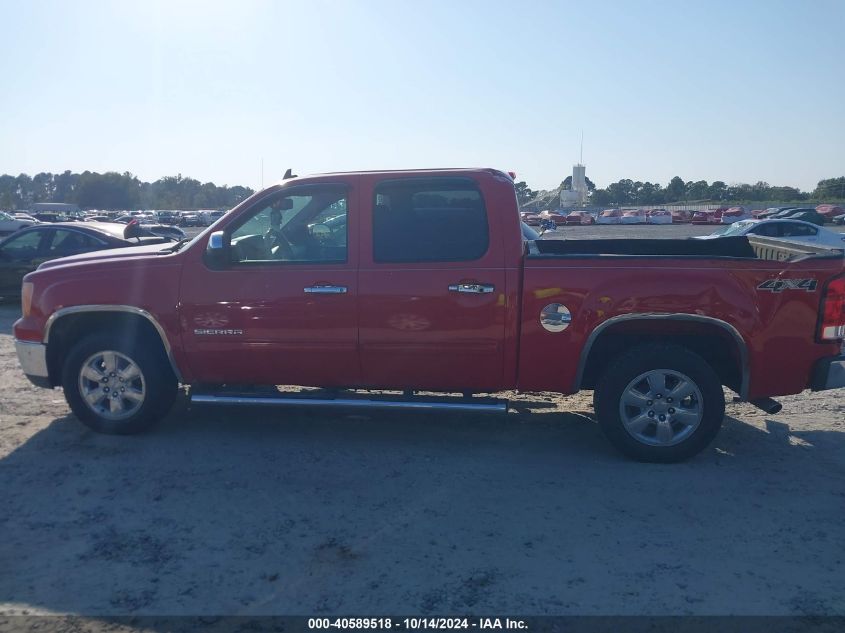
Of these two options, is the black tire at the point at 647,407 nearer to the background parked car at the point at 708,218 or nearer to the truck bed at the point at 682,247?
the truck bed at the point at 682,247

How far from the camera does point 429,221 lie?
5945 mm

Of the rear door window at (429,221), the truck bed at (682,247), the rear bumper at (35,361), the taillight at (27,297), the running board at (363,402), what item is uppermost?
the rear door window at (429,221)

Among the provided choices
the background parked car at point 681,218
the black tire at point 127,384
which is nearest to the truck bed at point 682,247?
the black tire at point 127,384

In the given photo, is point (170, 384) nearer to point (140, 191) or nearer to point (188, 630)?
point (188, 630)

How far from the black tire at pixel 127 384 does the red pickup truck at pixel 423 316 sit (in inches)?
0.6

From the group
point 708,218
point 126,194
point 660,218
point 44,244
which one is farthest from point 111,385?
point 126,194

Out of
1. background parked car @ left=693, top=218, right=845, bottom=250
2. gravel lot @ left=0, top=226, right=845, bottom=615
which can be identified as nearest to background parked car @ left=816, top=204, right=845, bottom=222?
background parked car @ left=693, top=218, right=845, bottom=250

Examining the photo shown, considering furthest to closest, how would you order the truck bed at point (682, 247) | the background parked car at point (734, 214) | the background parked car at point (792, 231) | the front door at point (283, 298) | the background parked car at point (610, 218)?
the background parked car at point (610, 218)
the background parked car at point (734, 214)
the background parked car at point (792, 231)
the truck bed at point (682, 247)
the front door at point (283, 298)

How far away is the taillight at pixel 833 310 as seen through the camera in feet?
18.0

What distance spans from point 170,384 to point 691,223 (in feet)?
205

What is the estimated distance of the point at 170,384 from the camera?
629 cm

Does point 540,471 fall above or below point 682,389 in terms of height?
below

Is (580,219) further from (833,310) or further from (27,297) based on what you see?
(27,297)

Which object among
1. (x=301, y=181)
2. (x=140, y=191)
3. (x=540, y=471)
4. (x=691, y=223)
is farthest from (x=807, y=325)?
(x=140, y=191)
